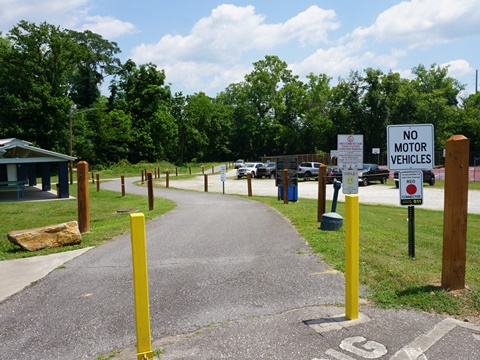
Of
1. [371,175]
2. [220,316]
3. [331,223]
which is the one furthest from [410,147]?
[371,175]

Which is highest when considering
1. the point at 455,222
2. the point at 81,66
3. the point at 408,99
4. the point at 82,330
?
the point at 81,66

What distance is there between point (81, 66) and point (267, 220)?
6660 centimetres

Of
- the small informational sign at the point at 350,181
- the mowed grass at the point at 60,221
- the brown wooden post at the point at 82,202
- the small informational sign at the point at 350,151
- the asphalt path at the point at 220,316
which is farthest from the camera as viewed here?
the brown wooden post at the point at 82,202

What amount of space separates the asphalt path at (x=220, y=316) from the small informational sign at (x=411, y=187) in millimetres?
1635

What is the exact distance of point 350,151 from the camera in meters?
9.48

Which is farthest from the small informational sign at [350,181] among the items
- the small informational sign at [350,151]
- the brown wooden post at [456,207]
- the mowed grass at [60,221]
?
the mowed grass at [60,221]

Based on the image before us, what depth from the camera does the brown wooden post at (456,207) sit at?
477 cm

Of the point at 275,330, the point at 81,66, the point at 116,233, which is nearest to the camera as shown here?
the point at 275,330

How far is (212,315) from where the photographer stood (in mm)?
4352

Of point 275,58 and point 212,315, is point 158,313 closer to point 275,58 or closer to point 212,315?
point 212,315

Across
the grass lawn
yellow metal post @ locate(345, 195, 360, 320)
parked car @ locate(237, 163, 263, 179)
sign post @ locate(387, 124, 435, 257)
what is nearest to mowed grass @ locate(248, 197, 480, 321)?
the grass lawn

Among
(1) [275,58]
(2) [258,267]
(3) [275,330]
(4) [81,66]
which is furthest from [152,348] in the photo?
(1) [275,58]

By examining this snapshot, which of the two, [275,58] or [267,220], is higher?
[275,58]

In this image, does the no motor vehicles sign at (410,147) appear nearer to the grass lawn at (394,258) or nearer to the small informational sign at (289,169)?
the grass lawn at (394,258)
